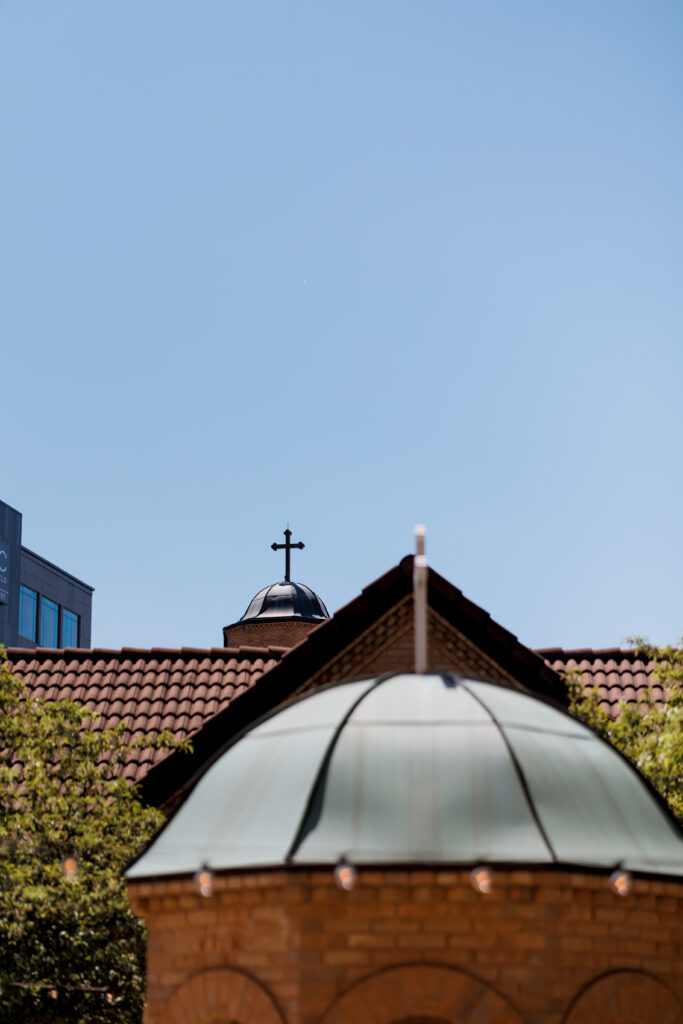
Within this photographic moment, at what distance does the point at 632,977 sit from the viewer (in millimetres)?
9766

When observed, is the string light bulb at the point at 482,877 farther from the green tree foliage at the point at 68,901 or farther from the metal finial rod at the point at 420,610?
the green tree foliage at the point at 68,901

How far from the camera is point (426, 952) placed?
369 inches

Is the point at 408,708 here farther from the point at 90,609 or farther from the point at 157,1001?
the point at 90,609

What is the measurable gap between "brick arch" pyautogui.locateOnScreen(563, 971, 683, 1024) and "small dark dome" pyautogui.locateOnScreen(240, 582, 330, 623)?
29290 millimetres

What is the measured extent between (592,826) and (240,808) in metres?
2.50

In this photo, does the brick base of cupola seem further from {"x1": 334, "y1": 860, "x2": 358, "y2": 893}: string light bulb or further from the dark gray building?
{"x1": 334, "y1": 860, "x2": 358, "y2": 893}: string light bulb

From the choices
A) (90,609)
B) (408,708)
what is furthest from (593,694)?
(90,609)

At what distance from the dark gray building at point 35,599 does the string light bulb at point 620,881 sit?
179 feet

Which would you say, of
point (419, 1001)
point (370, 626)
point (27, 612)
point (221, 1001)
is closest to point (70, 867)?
point (370, 626)

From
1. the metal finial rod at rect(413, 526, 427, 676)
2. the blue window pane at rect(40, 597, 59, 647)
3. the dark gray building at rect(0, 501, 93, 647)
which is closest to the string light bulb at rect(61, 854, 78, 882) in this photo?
the metal finial rod at rect(413, 526, 427, 676)

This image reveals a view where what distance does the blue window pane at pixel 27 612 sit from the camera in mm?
67562

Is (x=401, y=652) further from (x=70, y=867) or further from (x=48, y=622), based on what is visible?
(x=48, y=622)

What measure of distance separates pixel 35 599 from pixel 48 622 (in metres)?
2.11

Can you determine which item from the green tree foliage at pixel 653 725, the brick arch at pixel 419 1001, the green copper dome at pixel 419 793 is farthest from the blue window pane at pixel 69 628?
the brick arch at pixel 419 1001
